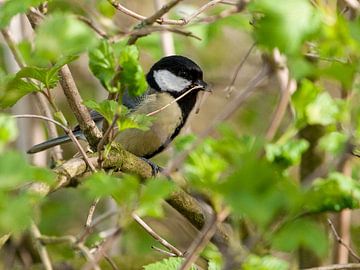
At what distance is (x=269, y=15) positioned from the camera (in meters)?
1.03

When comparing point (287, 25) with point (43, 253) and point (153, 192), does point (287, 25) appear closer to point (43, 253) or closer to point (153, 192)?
point (153, 192)

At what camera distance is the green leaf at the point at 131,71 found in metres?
1.28

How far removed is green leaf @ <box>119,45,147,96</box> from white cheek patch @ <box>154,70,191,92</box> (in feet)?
5.73

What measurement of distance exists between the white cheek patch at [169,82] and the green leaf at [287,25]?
79.4 inches

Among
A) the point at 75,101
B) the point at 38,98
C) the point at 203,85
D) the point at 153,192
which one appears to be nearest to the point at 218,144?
the point at 153,192

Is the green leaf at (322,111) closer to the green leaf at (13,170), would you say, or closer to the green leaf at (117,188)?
the green leaf at (117,188)

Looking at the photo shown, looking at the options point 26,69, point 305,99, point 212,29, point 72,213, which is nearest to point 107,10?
point 26,69

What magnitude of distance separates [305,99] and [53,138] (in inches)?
61.3

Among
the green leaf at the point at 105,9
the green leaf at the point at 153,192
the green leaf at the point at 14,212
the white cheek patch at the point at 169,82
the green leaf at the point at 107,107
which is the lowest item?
the white cheek patch at the point at 169,82

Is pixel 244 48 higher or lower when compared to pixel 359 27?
lower

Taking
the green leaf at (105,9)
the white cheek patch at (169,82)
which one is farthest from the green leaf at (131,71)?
the white cheek patch at (169,82)

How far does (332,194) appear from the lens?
1207 mm

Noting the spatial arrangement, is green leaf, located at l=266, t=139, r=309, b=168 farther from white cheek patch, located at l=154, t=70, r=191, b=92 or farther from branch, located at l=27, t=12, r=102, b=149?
white cheek patch, located at l=154, t=70, r=191, b=92

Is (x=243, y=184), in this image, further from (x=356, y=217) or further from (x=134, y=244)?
(x=356, y=217)
